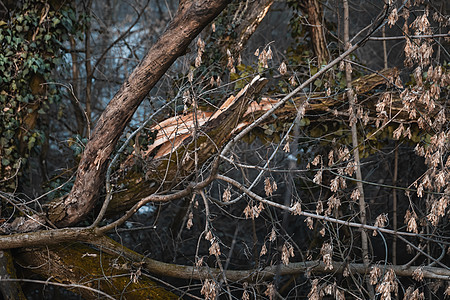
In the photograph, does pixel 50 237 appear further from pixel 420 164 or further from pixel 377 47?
pixel 377 47

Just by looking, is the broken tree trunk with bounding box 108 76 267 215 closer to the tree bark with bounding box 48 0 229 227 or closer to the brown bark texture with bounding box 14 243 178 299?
the tree bark with bounding box 48 0 229 227

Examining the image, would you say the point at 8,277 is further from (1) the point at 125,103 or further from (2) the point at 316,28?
(2) the point at 316,28

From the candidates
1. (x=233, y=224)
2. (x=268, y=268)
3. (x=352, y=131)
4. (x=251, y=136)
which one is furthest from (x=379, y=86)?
(x=233, y=224)

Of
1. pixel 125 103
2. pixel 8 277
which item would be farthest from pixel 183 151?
pixel 8 277

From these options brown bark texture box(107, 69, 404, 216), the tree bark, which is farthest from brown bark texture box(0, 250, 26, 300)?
brown bark texture box(107, 69, 404, 216)

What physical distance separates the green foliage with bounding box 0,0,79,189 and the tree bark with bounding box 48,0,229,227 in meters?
0.91

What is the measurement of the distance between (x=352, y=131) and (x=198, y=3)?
7.21 ft

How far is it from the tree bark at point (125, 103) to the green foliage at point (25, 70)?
913mm

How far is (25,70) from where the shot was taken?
5.23 m

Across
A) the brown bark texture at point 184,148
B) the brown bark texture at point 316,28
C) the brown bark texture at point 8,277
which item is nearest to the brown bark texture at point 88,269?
the brown bark texture at point 8,277

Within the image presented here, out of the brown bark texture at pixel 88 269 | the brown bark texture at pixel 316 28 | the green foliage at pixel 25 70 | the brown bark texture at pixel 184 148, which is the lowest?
the brown bark texture at pixel 88 269

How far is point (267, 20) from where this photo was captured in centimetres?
945

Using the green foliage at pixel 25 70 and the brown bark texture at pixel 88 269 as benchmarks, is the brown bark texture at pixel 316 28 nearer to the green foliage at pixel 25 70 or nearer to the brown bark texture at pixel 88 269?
the green foliage at pixel 25 70

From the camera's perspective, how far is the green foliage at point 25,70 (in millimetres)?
5219
